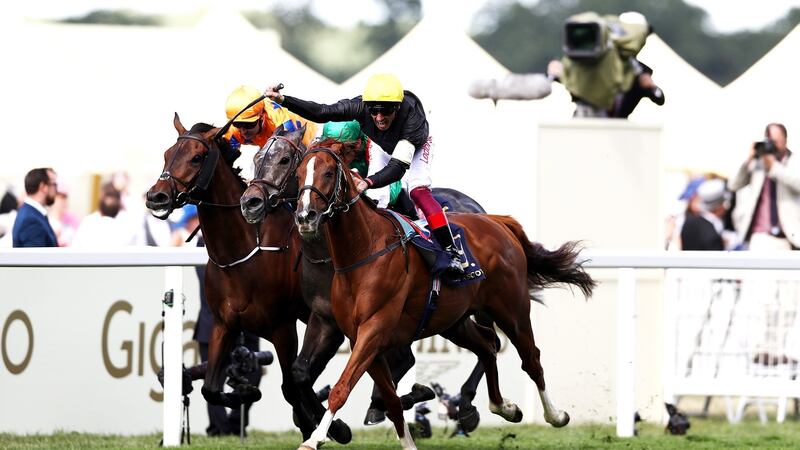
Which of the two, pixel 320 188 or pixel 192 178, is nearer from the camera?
pixel 320 188

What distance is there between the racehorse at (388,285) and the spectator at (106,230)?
4.79 m

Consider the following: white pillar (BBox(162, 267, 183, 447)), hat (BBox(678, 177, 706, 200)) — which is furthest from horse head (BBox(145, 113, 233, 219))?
hat (BBox(678, 177, 706, 200))

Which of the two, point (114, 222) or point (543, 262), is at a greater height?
point (114, 222)

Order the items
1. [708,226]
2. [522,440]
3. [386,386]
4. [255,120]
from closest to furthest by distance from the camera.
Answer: [386,386]
[255,120]
[522,440]
[708,226]

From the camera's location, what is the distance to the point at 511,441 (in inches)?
317

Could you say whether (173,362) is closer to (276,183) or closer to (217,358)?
(217,358)

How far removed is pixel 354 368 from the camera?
Answer: 6160 mm

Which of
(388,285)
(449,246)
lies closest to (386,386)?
(388,285)

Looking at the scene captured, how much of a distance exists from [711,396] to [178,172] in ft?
13.0

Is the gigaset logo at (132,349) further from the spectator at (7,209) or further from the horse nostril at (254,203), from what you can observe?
the spectator at (7,209)

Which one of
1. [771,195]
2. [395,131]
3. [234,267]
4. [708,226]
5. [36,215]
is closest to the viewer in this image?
[395,131]

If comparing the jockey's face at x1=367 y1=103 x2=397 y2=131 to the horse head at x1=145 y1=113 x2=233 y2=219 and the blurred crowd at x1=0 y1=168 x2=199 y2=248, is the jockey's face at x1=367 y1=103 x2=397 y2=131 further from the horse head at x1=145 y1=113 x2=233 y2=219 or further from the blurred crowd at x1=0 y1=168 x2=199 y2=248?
the blurred crowd at x1=0 y1=168 x2=199 y2=248

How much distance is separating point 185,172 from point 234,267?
50 centimetres

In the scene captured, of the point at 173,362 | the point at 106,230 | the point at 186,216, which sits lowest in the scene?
the point at 173,362
